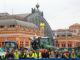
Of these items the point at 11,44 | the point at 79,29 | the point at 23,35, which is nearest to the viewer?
the point at 11,44

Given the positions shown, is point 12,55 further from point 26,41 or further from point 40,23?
point 40,23

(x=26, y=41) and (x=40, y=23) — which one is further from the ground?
(x=40, y=23)

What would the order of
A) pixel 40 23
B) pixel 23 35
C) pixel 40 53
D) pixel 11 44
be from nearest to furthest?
pixel 40 53
pixel 11 44
pixel 23 35
pixel 40 23

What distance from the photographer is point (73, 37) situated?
3735 inches

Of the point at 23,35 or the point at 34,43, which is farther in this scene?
the point at 23,35

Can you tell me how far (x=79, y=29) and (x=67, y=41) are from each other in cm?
3961

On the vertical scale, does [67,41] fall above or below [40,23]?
below

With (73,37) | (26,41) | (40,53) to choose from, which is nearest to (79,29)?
(73,37)

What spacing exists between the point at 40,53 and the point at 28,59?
2.45 m

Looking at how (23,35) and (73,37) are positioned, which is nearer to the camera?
(23,35)

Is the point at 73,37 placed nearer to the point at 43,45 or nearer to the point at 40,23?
the point at 40,23

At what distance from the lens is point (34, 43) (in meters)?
37.4

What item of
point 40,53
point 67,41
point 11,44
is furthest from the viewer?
point 67,41

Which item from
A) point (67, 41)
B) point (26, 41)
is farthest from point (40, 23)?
point (26, 41)
